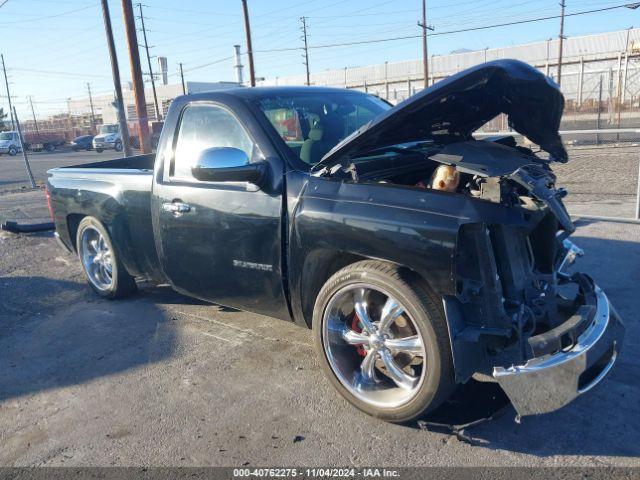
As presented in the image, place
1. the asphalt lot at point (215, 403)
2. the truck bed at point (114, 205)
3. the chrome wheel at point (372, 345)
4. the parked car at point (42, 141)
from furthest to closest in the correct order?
the parked car at point (42, 141), the truck bed at point (114, 205), the chrome wheel at point (372, 345), the asphalt lot at point (215, 403)

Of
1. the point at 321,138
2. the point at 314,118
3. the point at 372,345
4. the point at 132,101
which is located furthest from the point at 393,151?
the point at 132,101

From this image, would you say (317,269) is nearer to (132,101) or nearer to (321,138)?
(321,138)

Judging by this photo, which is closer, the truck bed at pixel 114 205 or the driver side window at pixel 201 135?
the driver side window at pixel 201 135

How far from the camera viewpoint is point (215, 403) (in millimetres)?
3457

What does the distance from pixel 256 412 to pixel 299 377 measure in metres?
0.46

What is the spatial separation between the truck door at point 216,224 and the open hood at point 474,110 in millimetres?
582

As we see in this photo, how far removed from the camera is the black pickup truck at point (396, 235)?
9.12 ft

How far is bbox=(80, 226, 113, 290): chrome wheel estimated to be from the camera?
5461 millimetres

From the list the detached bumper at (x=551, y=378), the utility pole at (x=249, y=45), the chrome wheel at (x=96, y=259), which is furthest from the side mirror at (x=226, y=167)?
the utility pole at (x=249, y=45)

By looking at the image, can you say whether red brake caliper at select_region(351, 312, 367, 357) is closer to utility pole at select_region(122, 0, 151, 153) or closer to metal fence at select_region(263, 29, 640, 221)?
metal fence at select_region(263, 29, 640, 221)

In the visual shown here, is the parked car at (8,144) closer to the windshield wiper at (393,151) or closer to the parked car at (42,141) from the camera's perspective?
the parked car at (42,141)

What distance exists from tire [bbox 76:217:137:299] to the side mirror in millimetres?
2072

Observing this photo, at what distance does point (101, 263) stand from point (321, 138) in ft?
9.47

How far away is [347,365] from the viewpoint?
3.33 m
